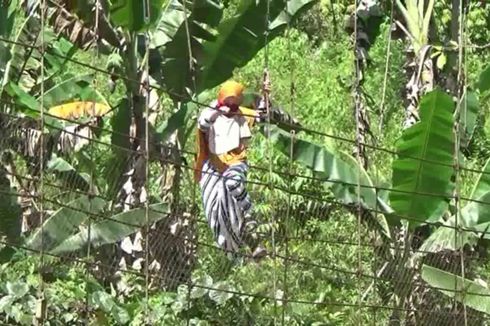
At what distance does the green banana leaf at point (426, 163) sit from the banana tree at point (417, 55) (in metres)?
0.58

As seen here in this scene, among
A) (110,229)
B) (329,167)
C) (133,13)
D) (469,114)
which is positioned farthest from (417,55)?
(110,229)

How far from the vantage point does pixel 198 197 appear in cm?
420

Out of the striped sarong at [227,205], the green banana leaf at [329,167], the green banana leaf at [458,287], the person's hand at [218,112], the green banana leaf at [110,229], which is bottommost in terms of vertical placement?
the green banana leaf at [458,287]

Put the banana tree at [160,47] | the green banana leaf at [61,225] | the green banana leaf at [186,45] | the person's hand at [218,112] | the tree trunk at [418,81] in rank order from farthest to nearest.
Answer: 1. the tree trunk at [418,81]
2. the green banana leaf at [186,45]
3. the banana tree at [160,47]
4. the person's hand at [218,112]
5. the green banana leaf at [61,225]

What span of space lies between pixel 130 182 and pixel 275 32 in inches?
26.2

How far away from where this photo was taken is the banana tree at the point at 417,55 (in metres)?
4.05

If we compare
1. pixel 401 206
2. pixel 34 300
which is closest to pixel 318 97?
pixel 401 206

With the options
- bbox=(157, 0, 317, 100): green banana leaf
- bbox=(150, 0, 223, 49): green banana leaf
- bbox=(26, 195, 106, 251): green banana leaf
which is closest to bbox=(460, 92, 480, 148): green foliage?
bbox=(157, 0, 317, 100): green banana leaf

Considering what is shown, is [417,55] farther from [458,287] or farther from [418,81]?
[458,287]

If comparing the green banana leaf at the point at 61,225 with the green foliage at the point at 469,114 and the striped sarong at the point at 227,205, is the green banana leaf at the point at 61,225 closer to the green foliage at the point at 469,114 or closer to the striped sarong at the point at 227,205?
the striped sarong at the point at 227,205

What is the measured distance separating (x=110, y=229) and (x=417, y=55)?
1387mm

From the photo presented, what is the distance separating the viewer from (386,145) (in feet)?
18.4

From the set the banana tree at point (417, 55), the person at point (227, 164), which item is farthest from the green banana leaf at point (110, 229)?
the banana tree at point (417, 55)

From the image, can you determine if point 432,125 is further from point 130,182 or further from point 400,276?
point 130,182
